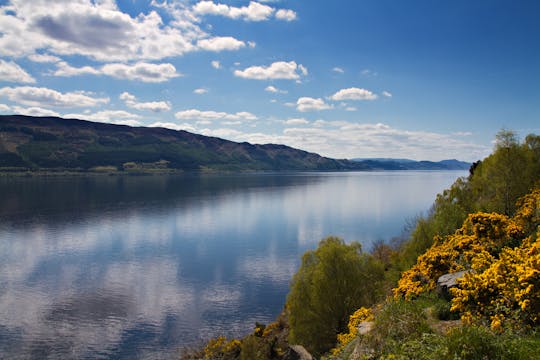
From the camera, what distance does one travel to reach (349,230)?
112375 mm

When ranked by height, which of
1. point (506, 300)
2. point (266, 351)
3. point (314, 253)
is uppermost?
point (506, 300)

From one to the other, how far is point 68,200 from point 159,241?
334 feet

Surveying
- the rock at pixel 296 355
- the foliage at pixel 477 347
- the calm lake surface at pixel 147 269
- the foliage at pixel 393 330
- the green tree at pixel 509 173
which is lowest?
the calm lake surface at pixel 147 269

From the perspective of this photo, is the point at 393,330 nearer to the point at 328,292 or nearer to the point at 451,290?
the point at 451,290

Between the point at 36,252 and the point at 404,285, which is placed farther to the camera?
the point at 36,252

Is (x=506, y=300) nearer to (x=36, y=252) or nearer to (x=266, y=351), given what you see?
(x=266, y=351)

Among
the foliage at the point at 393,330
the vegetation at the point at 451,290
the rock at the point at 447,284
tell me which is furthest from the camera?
the rock at the point at 447,284

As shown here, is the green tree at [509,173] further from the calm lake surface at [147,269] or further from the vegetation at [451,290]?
the calm lake surface at [147,269]

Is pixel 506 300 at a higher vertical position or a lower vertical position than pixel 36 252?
higher

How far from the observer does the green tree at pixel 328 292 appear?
4746cm

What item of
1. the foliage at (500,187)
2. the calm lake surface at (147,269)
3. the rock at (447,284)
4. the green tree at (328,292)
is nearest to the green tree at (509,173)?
the foliage at (500,187)

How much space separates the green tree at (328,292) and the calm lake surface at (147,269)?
9.64 m

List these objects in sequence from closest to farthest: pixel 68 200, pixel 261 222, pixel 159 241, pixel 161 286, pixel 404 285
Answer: pixel 404 285 < pixel 161 286 < pixel 159 241 < pixel 261 222 < pixel 68 200

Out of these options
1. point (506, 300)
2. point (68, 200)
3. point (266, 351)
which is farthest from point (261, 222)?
point (506, 300)
